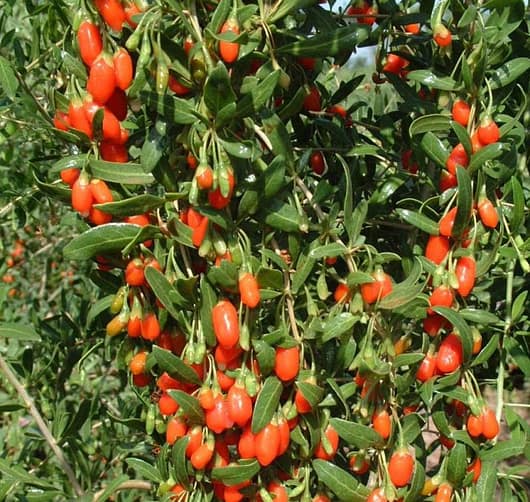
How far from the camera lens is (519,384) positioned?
2283 millimetres

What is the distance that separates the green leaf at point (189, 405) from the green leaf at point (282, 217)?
0.33 meters

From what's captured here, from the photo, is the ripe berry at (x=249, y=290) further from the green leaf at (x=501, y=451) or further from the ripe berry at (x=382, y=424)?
the green leaf at (x=501, y=451)

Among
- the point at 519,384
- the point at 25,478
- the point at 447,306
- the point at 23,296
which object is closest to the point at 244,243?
the point at 447,306

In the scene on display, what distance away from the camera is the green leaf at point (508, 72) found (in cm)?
148

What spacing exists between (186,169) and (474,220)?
0.52 meters

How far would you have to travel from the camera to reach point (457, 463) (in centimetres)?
145

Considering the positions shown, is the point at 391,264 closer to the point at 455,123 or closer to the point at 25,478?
the point at 455,123

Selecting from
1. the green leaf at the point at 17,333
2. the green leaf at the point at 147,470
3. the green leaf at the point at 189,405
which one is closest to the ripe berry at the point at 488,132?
the green leaf at the point at 189,405

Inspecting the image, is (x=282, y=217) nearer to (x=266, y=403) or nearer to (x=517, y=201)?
(x=266, y=403)

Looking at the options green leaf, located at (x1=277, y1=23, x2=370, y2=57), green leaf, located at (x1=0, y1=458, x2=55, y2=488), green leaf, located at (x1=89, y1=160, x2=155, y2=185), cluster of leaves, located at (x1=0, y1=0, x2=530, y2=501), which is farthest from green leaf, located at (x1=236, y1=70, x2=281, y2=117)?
green leaf, located at (x1=0, y1=458, x2=55, y2=488)

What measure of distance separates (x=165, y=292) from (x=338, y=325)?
31 centimetres

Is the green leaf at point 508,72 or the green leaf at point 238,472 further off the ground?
the green leaf at point 508,72

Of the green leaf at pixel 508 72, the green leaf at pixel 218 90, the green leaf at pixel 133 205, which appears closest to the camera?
the green leaf at pixel 218 90

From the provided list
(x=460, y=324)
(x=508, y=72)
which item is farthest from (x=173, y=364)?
(x=508, y=72)
